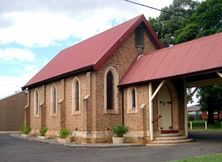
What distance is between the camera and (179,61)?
22.2 metres

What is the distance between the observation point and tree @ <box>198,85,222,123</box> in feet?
135

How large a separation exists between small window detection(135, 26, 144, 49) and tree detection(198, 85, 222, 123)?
15.3 m

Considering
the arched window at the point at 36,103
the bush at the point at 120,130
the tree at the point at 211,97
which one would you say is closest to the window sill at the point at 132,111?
the bush at the point at 120,130

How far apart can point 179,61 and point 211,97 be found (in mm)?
22177

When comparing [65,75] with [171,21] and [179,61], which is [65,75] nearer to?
[179,61]

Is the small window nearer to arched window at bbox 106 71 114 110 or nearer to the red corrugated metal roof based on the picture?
the red corrugated metal roof

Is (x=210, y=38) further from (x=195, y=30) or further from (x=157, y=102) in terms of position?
(x=195, y=30)

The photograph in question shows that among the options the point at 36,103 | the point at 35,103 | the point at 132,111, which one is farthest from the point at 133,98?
the point at 35,103

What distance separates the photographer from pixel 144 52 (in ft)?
90.9

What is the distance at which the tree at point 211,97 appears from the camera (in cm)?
4101

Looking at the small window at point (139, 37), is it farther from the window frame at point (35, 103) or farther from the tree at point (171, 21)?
the tree at point (171, 21)

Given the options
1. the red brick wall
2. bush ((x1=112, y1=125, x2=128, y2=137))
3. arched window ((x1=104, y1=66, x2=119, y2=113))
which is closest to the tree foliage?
arched window ((x1=104, y1=66, x2=119, y2=113))


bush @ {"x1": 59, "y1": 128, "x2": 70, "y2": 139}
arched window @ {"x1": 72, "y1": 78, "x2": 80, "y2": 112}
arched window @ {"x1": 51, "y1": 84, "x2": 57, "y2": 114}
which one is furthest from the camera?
arched window @ {"x1": 51, "y1": 84, "x2": 57, "y2": 114}

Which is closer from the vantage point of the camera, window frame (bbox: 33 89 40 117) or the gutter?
the gutter
